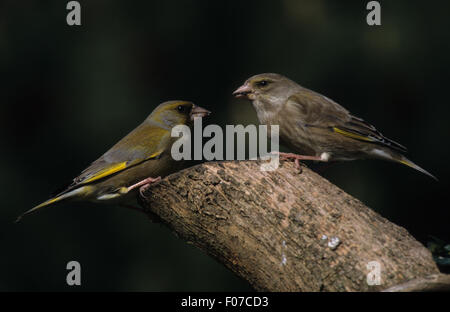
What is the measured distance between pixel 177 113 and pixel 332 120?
115 centimetres

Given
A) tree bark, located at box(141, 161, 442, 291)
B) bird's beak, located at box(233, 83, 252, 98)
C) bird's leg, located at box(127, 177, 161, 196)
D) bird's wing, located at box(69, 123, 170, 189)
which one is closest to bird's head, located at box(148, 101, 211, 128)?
bird's wing, located at box(69, 123, 170, 189)

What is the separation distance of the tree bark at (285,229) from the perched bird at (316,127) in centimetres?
72

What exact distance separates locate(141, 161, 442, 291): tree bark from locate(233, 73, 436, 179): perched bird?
72cm

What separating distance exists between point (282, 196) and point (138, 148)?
1255 millimetres

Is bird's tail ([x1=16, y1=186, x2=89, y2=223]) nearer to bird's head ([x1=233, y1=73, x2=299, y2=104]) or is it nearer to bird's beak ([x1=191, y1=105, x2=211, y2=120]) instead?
bird's beak ([x1=191, y1=105, x2=211, y2=120])

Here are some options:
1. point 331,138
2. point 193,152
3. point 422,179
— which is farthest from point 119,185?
point 422,179

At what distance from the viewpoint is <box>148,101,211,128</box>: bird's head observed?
4301 mm

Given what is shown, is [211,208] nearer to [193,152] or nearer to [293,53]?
[193,152]

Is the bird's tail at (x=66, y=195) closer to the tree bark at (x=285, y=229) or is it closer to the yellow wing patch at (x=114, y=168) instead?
the yellow wing patch at (x=114, y=168)

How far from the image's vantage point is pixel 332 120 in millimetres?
4297

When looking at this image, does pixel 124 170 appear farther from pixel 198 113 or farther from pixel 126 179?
pixel 198 113

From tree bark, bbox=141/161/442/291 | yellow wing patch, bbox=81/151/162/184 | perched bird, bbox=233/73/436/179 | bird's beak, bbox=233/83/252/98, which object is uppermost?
bird's beak, bbox=233/83/252/98

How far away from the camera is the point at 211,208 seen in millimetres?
3363

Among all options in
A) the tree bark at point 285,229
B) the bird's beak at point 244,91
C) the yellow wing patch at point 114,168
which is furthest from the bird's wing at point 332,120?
the yellow wing patch at point 114,168
